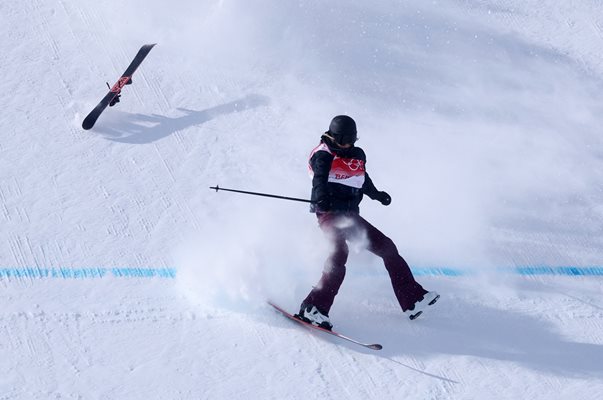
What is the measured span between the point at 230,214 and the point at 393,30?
10.5ft

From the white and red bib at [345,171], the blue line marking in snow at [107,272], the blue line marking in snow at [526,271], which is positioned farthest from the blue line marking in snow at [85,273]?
the blue line marking in snow at [526,271]

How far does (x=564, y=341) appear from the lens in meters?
5.72

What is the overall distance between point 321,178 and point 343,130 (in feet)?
1.02

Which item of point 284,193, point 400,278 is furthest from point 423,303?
point 284,193

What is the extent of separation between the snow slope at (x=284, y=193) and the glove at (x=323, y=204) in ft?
1.08

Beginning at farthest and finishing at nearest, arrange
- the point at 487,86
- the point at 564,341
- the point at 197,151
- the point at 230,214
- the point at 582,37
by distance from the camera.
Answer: the point at 582,37 → the point at 487,86 → the point at 197,151 → the point at 230,214 → the point at 564,341

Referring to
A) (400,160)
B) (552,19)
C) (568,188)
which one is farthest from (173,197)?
(552,19)

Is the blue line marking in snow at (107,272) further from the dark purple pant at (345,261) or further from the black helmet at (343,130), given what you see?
the black helmet at (343,130)

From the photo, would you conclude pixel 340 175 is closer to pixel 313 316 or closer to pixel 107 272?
pixel 313 316

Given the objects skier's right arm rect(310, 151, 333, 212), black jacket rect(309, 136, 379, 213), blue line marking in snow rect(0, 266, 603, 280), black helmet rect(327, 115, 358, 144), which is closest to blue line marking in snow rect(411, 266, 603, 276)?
blue line marking in snow rect(0, 266, 603, 280)

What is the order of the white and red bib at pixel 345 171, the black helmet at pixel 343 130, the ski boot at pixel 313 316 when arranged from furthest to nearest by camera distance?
the white and red bib at pixel 345 171, the black helmet at pixel 343 130, the ski boot at pixel 313 316

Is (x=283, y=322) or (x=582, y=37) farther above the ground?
(x=582, y=37)

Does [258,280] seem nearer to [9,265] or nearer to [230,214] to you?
[230,214]

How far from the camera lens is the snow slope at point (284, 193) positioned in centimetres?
A: 518
